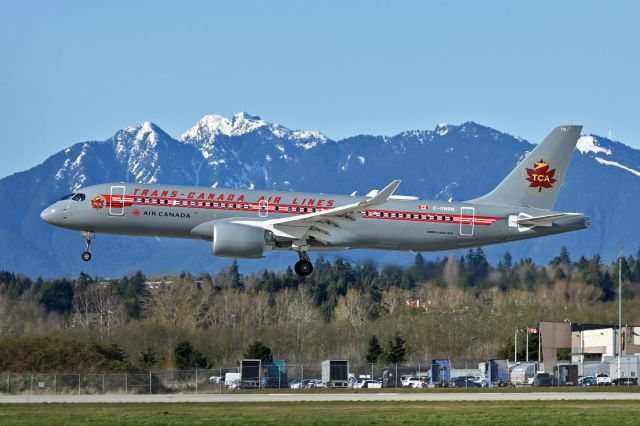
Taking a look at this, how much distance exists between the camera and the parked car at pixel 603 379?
84.6 m

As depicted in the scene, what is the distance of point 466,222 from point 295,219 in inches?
364

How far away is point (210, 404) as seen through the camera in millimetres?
56062

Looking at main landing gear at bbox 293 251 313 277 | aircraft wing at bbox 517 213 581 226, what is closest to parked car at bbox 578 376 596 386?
aircraft wing at bbox 517 213 581 226

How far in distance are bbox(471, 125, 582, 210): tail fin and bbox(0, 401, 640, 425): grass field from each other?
42.9 ft

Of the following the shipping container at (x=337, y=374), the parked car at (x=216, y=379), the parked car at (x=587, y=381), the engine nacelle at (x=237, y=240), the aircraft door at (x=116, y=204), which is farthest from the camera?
the parked car at (x=587, y=381)

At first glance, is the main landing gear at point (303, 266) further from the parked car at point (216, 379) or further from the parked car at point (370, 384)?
the parked car at point (370, 384)

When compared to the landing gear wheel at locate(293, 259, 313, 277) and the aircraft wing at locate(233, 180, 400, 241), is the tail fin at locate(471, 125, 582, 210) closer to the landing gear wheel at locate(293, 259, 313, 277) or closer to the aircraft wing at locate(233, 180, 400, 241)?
the aircraft wing at locate(233, 180, 400, 241)

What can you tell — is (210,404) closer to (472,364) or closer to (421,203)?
(421,203)

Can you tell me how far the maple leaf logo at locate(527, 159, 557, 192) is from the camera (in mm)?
67125

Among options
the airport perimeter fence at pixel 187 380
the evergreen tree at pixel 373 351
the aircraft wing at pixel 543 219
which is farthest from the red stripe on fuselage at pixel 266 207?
the evergreen tree at pixel 373 351

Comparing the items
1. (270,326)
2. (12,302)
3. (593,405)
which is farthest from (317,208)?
(12,302)

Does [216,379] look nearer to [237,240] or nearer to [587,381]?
[237,240]

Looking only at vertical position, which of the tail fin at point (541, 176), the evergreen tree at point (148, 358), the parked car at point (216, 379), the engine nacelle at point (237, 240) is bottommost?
the parked car at point (216, 379)

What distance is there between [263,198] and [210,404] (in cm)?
1145
